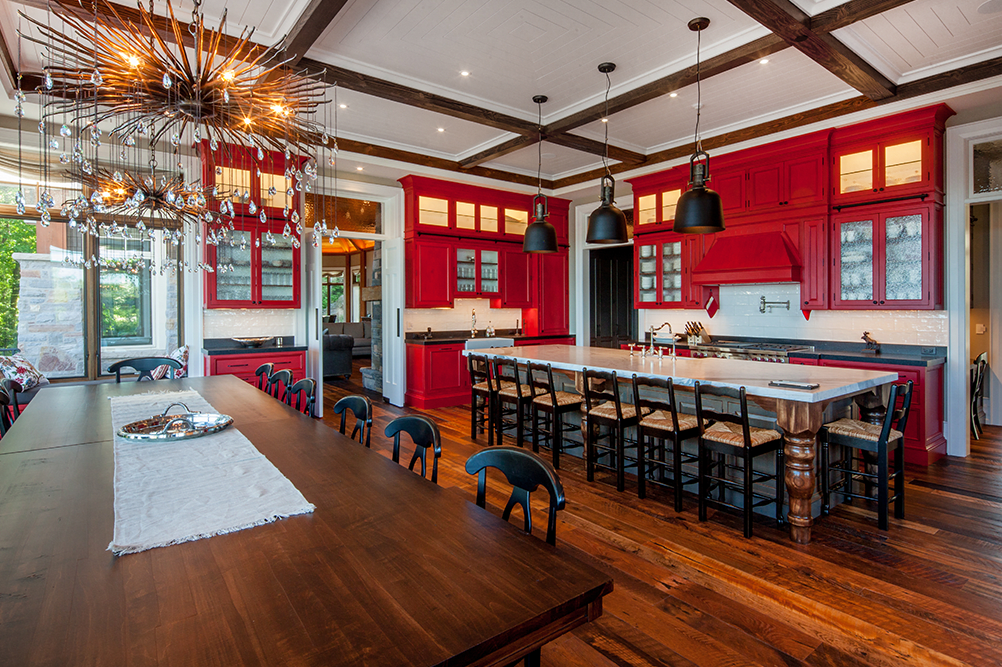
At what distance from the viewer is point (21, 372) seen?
500 centimetres

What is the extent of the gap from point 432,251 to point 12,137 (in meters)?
4.64

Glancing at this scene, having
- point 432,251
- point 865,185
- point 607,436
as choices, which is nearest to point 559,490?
point 607,436

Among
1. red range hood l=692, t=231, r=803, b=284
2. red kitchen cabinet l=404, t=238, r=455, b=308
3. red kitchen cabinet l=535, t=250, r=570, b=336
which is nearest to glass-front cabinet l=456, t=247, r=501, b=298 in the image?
red kitchen cabinet l=404, t=238, r=455, b=308

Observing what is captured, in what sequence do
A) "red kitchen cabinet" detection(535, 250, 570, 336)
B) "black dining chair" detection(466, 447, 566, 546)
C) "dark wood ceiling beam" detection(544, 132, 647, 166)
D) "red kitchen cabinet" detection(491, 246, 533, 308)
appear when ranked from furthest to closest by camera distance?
1. "red kitchen cabinet" detection(535, 250, 570, 336)
2. "red kitchen cabinet" detection(491, 246, 533, 308)
3. "dark wood ceiling beam" detection(544, 132, 647, 166)
4. "black dining chair" detection(466, 447, 566, 546)

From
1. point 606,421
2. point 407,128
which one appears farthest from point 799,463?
point 407,128

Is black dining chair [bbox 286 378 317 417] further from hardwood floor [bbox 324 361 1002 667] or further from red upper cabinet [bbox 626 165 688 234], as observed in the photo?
red upper cabinet [bbox 626 165 688 234]

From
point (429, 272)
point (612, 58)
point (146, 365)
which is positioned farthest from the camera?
point (429, 272)

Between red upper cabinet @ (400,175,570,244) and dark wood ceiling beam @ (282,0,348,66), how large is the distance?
354 cm

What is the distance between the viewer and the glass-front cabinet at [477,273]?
8.08 m

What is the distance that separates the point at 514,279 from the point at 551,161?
6.43ft

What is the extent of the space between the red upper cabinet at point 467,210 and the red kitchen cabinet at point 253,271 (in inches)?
71.6

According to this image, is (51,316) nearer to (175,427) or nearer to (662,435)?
(175,427)

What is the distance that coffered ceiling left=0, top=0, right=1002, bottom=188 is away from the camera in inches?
144

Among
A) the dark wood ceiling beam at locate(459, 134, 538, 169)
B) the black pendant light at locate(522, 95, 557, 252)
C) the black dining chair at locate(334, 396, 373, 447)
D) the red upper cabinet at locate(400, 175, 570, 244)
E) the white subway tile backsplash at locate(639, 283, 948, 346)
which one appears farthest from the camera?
the red upper cabinet at locate(400, 175, 570, 244)
